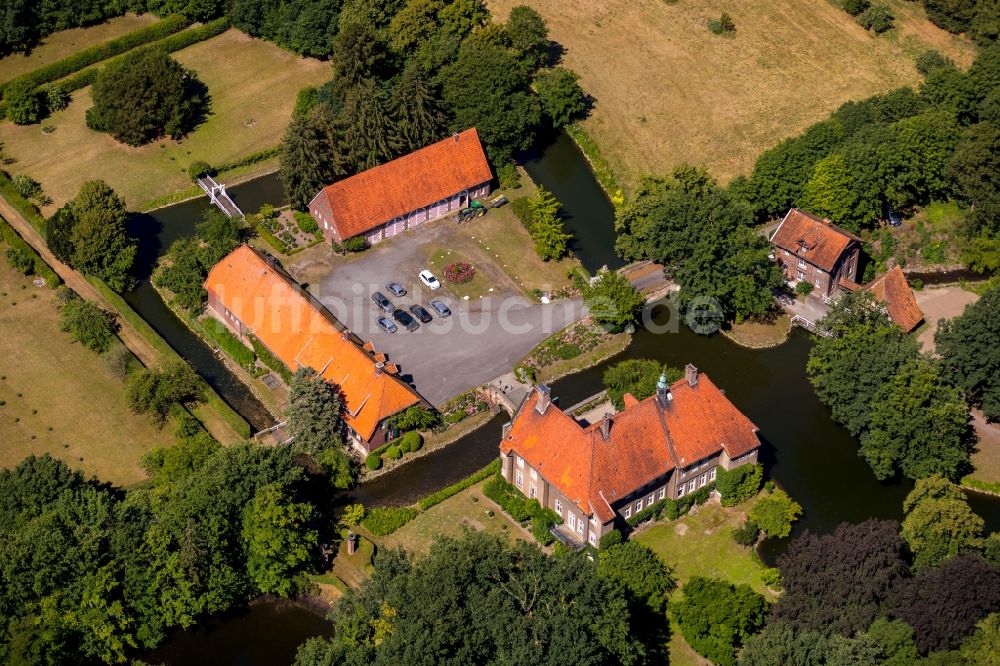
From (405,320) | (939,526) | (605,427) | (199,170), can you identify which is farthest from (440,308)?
(939,526)

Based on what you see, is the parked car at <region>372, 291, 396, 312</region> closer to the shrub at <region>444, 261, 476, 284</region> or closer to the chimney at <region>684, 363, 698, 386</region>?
the shrub at <region>444, 261, 476, 284</region>

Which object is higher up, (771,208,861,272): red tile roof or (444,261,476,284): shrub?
Answer: (771,208,861,272): red tile roof

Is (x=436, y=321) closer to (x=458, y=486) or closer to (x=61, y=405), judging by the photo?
(x=458, y=486)

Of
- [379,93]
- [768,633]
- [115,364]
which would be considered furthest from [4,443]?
[768,633]

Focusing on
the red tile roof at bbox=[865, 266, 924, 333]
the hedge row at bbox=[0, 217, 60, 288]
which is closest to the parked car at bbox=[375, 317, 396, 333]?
the hedge row at bbox=[0, 217, 60, 288]

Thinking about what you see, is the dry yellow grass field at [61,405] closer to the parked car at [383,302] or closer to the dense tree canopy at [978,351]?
the parked car at [383,302]
